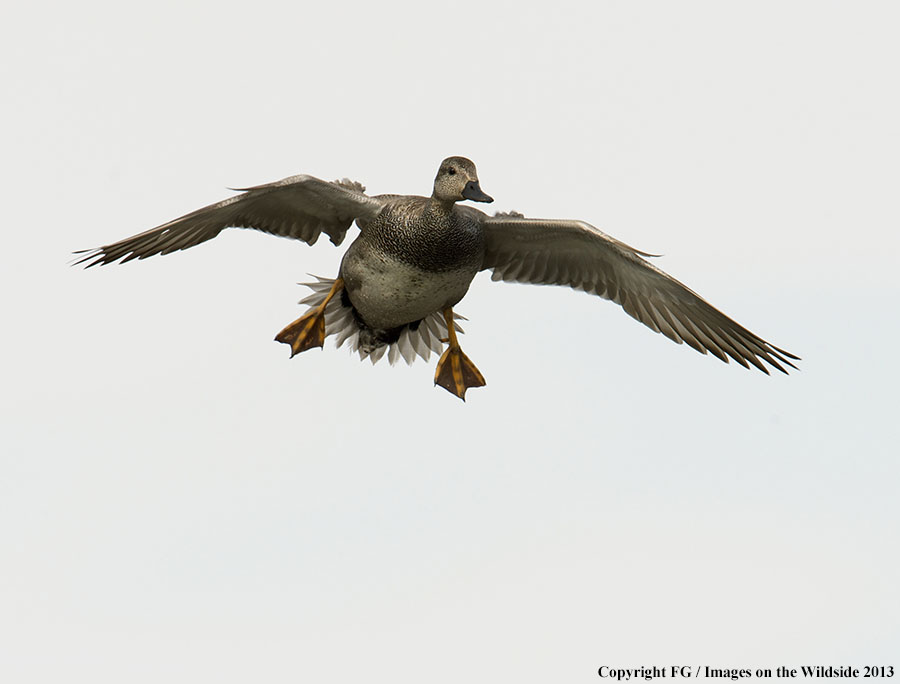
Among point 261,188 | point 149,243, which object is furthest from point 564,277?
point 149,243

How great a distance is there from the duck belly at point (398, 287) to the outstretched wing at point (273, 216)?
0.42 meters

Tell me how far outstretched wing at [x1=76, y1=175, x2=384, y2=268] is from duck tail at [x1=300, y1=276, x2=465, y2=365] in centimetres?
68

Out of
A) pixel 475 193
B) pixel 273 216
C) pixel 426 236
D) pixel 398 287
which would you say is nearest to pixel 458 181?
pixel 475 193

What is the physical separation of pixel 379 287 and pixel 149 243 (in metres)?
2.01

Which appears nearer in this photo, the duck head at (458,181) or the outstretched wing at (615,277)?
the duck head at (458,181)

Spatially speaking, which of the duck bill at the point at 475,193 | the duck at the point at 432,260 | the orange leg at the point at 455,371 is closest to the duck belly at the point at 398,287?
the duck at the point at 432,260

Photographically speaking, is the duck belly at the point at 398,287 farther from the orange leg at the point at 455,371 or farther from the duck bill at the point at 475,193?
the duck bill at the point at 475,193

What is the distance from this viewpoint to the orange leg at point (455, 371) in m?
11.5

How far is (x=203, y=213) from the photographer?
35.0 feet

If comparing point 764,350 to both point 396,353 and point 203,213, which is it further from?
point 203,213

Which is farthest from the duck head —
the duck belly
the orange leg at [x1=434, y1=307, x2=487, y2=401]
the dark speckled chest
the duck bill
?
the orange leg at [x1=434, y1=307, x2=487, y2=401]

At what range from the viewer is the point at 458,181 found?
10.2 m

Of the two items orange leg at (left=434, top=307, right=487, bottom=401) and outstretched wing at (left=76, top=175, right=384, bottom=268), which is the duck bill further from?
orange leg at (left=434, top=307, right=487, bottom=401)

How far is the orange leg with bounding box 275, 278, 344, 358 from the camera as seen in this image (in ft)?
37.6
